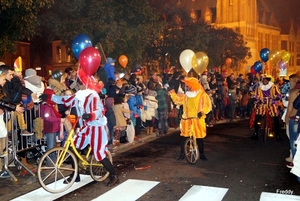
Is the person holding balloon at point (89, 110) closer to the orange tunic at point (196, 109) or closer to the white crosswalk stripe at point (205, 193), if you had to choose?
the white crosswalk stripe at point (205, 193)

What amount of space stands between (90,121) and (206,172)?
2.80m

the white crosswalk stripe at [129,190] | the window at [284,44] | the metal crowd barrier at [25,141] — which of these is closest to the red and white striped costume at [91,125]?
the white crosswalk stripe at [129,190]

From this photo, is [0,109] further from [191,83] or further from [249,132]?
[249,132]

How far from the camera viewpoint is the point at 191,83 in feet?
29.8

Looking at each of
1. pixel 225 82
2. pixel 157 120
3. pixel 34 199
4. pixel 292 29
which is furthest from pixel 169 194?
pixel 292 29

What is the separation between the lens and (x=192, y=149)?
9.12 metres

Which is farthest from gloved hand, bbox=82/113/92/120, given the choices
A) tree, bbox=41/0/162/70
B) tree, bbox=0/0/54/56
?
tree, bbox=41/0/162/70

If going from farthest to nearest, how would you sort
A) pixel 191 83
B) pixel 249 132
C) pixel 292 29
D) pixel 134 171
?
pixel 292 29
pixel 249 132
pixel 191 83
pixel 134 171

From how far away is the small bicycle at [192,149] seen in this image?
356 inches

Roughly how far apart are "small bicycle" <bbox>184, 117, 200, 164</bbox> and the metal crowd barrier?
318cm

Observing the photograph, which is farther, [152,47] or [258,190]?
[152,47]

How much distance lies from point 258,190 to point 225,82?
1172 cm

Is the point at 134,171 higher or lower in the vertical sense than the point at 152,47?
lower

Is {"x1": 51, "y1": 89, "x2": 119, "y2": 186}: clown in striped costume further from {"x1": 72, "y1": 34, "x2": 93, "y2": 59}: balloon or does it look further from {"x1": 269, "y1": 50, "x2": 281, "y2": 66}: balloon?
{"x1": 269, "y1": 50, "x2": 281, "y2": 66}: balloon
